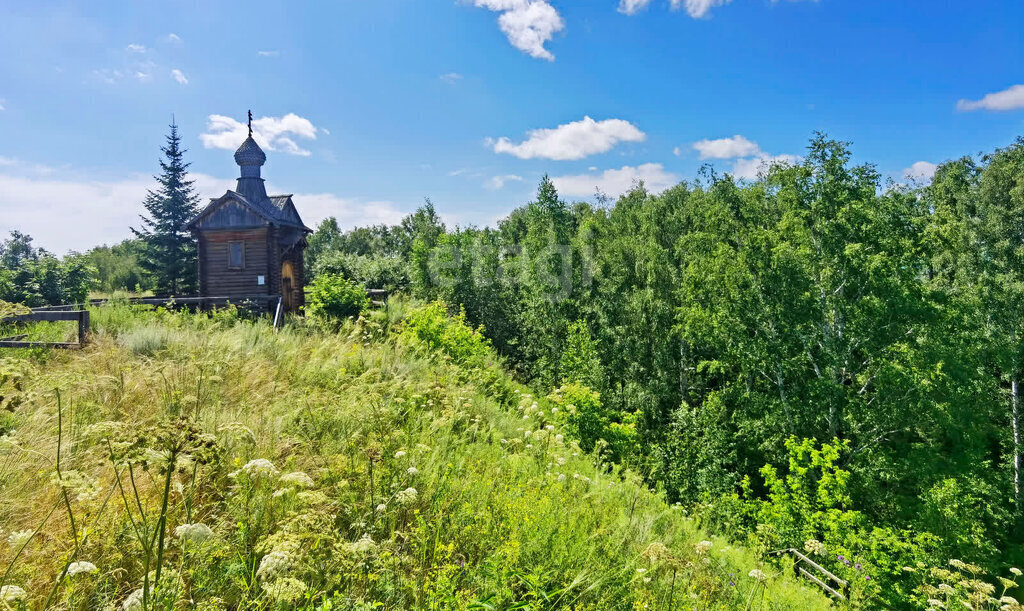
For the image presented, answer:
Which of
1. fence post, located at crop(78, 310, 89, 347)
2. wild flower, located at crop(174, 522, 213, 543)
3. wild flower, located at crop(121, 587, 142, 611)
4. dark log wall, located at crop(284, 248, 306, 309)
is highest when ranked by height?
dark log wall, located at crop(284, 248, 306, 309)

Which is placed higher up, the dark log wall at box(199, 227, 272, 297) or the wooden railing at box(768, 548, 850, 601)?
the dark log wall at box(199, 227, 272, 297)

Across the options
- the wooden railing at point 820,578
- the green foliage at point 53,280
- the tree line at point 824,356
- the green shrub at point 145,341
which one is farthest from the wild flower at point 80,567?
the green foliage at point 53,280

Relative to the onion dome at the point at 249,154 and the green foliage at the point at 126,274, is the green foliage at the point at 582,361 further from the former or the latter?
the green foliage at the point at 126,274

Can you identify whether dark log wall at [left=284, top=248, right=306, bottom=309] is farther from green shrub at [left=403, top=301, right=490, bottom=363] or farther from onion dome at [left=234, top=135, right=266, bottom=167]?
green shrub at [left=403, top=301, right=490, bottom=363]

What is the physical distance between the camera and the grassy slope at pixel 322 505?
8.04 feet

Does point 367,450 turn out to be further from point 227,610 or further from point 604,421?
point 604,421

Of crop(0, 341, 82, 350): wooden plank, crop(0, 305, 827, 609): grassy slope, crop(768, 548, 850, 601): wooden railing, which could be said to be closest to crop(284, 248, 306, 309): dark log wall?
crop(0, 341, 82, 350): wooden plank

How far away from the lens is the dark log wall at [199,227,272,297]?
20.0 meters

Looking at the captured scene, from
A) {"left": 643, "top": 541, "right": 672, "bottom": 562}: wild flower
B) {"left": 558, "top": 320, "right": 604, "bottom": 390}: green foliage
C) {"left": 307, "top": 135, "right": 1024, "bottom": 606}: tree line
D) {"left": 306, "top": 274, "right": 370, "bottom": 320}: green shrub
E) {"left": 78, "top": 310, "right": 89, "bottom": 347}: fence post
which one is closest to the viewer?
{"left": 643, "top": 541, "right": 672, "bottom": 562}: wild flower

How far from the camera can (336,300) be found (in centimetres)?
1512

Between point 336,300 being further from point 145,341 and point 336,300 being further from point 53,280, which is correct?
point 53,280

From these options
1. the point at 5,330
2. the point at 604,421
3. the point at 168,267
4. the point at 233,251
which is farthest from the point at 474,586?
the point at 168,267

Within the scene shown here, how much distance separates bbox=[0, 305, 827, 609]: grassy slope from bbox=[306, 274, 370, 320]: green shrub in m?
8.26

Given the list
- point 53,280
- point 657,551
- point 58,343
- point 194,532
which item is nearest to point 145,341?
point 58,343
